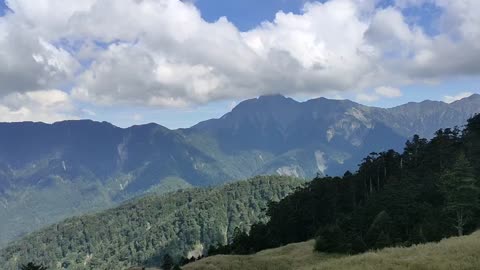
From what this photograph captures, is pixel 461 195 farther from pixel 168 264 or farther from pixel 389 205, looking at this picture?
pixel 168 264

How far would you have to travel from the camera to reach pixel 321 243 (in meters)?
57.2

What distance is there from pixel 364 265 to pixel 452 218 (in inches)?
1840

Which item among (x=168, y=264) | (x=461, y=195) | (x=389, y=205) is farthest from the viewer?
(x=389, y=205)

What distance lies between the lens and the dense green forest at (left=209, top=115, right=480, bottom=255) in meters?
65.2

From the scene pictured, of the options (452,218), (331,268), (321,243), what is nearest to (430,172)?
(452,218)

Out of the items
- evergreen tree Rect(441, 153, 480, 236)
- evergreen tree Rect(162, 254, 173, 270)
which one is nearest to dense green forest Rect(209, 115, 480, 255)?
evergreen tree Rect(441, 153, 480, 236)

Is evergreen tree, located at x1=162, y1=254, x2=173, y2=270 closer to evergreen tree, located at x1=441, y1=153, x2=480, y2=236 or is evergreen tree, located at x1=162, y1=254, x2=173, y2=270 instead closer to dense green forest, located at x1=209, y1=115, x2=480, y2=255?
dense green forest, located at x1=209, y1=115, x2=480, y2=255

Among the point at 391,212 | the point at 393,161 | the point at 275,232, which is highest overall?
the point at 393,161

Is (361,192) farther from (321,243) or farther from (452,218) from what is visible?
(321,243)

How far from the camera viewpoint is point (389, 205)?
8656cm

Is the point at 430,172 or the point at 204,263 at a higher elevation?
the point at 430,172

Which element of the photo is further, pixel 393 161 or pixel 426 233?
pixel 393 161

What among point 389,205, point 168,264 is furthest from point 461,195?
point 168,264

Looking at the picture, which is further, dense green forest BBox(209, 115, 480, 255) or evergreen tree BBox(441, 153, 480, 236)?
evergreen tree BBox(441, 153, 480, 236)
